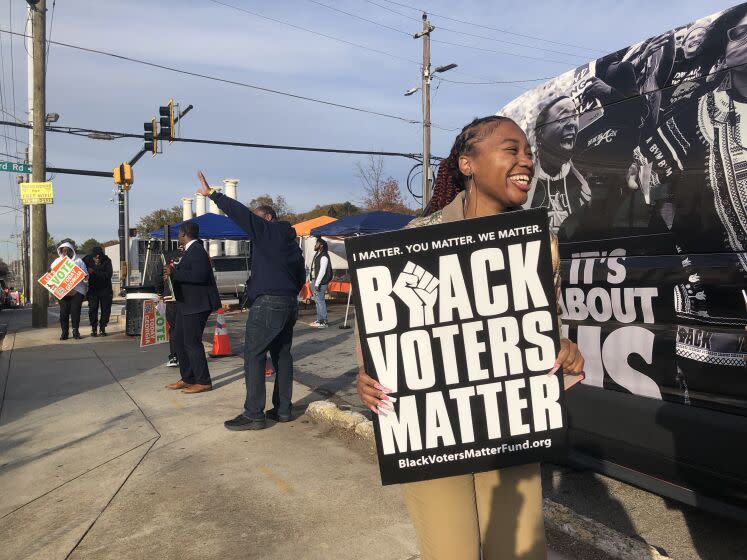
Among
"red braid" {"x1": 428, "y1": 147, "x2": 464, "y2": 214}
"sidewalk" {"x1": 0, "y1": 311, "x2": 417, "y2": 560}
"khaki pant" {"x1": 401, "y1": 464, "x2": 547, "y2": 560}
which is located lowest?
"sidewalk" {"x1": 0, "y1": 311, "x2": 417, "y2": 560}

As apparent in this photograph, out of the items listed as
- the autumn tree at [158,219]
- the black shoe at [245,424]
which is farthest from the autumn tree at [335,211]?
the black shoe at [245,424]

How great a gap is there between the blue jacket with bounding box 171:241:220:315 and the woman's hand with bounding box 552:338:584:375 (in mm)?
4999

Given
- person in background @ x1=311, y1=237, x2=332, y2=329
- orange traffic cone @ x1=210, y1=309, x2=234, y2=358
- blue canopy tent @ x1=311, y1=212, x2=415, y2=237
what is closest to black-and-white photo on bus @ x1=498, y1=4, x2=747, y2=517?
orange traffic cone @ x1=210, y1=309, x2=234, y2=358

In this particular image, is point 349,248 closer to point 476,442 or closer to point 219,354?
point 476,442

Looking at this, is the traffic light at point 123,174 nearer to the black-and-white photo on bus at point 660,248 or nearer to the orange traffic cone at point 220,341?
the orange traffic cone at point 220,341

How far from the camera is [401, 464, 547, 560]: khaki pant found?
75.8 inches

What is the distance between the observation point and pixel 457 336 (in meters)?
1.87

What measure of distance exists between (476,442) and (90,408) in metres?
5.22

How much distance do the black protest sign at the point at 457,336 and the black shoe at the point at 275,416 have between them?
3705 mm

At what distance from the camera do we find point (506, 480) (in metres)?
2.00

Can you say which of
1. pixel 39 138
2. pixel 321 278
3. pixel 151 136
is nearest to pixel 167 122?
pixel 151 136

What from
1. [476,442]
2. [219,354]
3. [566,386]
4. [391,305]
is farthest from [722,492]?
[219,354]

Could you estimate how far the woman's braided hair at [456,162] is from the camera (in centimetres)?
209

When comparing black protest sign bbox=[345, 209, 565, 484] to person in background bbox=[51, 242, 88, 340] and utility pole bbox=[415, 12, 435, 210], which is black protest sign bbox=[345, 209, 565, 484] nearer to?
person in background bbox=[51, 242, 88, 340]
